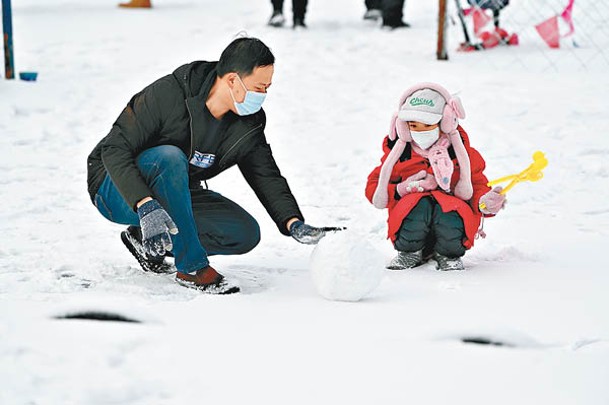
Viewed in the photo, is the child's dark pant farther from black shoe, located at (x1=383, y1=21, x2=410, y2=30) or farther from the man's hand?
black shoe, located at (x1=383, y1=21, x2=410, y2=30)

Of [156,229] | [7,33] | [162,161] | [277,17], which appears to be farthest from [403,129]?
[277,17]

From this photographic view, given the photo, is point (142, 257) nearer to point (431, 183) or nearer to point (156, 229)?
point (156, 229)

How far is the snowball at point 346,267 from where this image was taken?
2793 millimetres

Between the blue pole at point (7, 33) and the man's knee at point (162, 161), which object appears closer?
the man's knee at point (162, 161)

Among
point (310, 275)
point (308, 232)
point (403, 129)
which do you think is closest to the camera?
point (308, 232)

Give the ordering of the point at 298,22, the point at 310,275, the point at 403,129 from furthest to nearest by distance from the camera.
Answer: the point at 298,22 → the point at 403,129 → the point at 310,275

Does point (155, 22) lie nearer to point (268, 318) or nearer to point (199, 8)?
point (199, 8)

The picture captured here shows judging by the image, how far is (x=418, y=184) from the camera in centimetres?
326

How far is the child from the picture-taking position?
10.4ft

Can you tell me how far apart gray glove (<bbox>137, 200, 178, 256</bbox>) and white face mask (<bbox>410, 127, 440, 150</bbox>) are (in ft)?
3.09

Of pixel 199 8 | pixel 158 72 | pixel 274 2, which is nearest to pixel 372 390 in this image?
pixel 158 72

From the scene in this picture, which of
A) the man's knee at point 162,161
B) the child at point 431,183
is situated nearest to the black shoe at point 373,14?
the child at point 431,183

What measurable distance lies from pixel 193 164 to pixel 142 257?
0.39 m

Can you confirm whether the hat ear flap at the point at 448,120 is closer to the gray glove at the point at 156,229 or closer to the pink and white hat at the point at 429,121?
the pink and white hat at the point at 429,121
